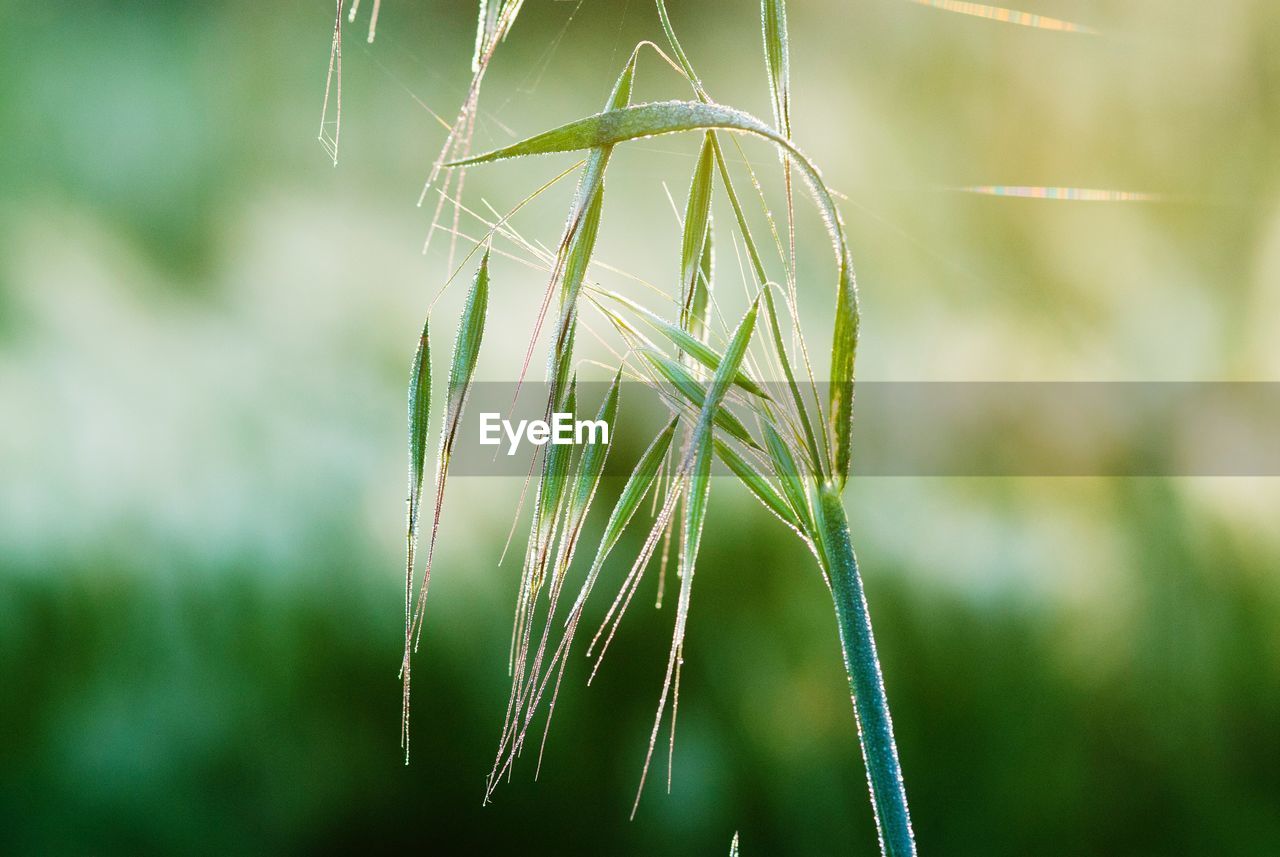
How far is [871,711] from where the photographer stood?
23cm

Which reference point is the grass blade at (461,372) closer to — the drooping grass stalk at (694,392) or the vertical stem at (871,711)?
the drooping grass stalk at (694,392)

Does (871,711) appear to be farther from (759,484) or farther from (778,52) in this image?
(778,52)

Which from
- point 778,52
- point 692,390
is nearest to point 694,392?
point 692,390

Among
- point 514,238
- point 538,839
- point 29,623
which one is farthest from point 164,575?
point 514,238

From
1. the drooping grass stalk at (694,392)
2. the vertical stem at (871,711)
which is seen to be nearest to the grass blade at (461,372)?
the drooping grass stalk at (694,392)

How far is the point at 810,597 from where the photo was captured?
1666 millimetres

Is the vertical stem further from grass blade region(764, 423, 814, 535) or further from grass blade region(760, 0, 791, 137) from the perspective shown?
grass blade region(760, 0, 791, 137)

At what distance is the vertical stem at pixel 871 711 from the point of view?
0.23 metres

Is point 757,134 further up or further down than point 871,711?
further up

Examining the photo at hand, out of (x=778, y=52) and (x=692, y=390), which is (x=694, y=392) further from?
(x=778, y=52)

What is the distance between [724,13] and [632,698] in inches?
47.6

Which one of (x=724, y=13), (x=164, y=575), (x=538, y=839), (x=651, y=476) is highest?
(x=724, y=13)

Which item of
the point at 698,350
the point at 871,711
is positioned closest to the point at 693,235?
the point at 698,350

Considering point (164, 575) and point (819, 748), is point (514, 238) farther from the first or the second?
point (164, 575)
